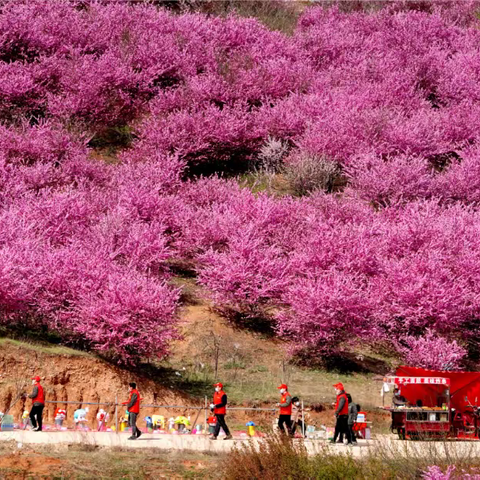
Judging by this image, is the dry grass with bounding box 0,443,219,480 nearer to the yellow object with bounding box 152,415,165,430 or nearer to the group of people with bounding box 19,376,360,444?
the group of people with bounding box 19,376,360,444

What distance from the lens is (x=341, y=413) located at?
70.4 ft

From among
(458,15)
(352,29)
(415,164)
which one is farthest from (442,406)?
(458,15)

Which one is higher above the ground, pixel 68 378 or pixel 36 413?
pixel 68 378

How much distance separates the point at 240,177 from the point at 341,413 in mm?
21714

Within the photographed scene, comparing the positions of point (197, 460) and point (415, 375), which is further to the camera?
point (415, 375)

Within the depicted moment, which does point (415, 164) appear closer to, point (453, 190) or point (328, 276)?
point (453, 190)

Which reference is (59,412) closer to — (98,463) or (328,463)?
(98,463)

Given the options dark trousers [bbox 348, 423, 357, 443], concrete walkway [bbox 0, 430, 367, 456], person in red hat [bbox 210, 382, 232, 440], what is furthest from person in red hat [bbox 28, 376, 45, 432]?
dark trousers [bbox 348, 423, 357, 443]

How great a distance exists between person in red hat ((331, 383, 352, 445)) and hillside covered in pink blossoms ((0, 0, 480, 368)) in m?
6.63

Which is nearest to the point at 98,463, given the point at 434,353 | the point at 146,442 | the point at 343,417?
the point at 146,442

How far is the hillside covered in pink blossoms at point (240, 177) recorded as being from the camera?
1143 inches

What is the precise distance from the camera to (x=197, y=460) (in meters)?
19.4

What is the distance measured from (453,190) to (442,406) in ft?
56.4

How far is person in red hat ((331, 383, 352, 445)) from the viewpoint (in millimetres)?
21344
